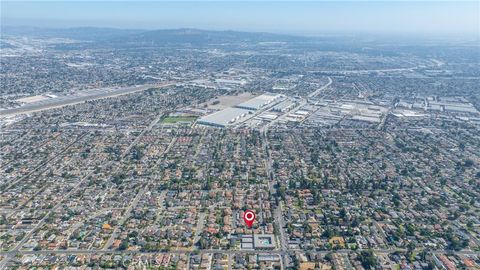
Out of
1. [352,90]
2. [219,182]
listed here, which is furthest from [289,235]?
[352,90]

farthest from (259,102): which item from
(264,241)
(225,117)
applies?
(264,241)

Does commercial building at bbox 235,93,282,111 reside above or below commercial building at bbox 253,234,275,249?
Result: above

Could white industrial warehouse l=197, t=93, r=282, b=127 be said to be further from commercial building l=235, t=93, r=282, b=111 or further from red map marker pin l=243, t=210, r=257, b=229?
red map marker pin l=243, t=210, r=257, b=229

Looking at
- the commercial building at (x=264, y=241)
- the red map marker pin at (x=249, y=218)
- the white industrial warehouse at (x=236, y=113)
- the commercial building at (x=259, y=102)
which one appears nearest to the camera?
the commercial building at (x=264, y=241)

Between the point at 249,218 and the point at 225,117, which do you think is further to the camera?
the point at 225,117

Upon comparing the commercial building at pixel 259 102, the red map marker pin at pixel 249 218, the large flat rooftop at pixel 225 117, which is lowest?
the red map marker pin at pixel 249 218

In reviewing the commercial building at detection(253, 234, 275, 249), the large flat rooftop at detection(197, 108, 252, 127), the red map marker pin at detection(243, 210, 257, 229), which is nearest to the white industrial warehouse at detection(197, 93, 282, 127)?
the large flat rooftop at detection(197, 108, 252, 127)

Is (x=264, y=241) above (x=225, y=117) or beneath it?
beneath

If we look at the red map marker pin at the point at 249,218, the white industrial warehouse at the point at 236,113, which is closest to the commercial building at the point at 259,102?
the white industrial warehouse at the point at 236,113

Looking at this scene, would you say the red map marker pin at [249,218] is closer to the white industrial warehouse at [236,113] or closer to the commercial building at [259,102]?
the white industrial warehouse at [236,113]

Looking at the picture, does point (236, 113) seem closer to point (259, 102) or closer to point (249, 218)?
point (259, 102)

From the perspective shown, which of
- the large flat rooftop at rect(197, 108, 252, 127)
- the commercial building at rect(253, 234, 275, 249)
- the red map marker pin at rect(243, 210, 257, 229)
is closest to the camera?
the commercial building at rect(253, 234, 275, 249)

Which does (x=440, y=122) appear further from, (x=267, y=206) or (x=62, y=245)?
(x=62, y=245)
